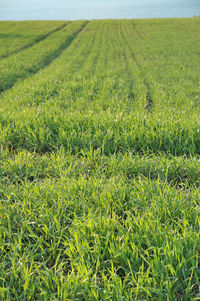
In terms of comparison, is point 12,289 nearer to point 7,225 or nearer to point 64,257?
point 64,257

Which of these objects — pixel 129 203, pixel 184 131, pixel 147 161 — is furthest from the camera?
pixel 184 131

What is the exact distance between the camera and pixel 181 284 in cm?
155

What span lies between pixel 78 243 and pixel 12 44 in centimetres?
2577

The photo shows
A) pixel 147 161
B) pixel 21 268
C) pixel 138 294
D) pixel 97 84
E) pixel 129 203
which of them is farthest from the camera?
pixel 97 84

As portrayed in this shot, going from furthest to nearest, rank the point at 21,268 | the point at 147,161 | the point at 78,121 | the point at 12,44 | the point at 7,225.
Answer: the point at 12,44 → the point at 78,121 → the point at 147,161 → the point at 7,225 → the point at 21,268

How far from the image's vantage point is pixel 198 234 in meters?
1.81

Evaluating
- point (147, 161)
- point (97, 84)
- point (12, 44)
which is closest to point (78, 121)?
point (147, 161)

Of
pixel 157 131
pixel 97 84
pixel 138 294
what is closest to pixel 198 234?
pixel 138 294

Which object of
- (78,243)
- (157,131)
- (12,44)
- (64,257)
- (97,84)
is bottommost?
(64,257)

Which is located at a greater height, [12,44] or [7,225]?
[12,44]

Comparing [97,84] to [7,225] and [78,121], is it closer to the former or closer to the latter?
[78,121]

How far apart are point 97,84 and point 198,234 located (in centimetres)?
818

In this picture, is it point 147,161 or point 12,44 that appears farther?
point 12,44

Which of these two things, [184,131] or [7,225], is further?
[184,131]
